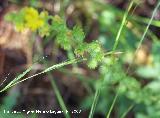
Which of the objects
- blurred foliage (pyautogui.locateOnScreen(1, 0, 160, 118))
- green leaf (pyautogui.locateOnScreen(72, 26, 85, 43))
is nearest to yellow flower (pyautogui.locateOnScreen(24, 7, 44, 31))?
blurred foliage (pyautogui.locateOnScreen(1, 0, 160, 118))

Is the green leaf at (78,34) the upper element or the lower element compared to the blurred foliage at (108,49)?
lower

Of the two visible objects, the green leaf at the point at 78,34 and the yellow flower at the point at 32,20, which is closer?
the green leaf at the point at 78,34

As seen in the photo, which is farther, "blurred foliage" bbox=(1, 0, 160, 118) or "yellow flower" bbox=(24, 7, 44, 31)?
"yellow flower" bbox=(24, 7, 44, 31)

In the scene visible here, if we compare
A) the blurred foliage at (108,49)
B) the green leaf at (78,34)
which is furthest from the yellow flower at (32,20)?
the green leaf at (78,34)

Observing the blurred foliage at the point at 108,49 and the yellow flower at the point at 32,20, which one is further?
the yellow flower at the point at 32,20

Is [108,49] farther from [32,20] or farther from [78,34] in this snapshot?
[78,34]

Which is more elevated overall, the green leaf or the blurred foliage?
the blurred foliage

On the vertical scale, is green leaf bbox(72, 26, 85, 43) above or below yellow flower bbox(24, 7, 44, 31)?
below

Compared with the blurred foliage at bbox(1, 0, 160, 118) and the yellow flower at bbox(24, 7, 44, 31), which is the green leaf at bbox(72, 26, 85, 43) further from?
the yellow flower at bbox(24, 7, 44, 31)

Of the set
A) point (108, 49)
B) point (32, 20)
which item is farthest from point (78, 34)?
point (108, 49)

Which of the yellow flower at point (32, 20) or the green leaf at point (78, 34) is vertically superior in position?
the yellow flower at point (32, 20)

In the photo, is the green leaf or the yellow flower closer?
the green leaf

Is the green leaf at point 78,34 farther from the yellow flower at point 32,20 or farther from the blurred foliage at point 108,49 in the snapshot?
the yellow flower at point 32,20
